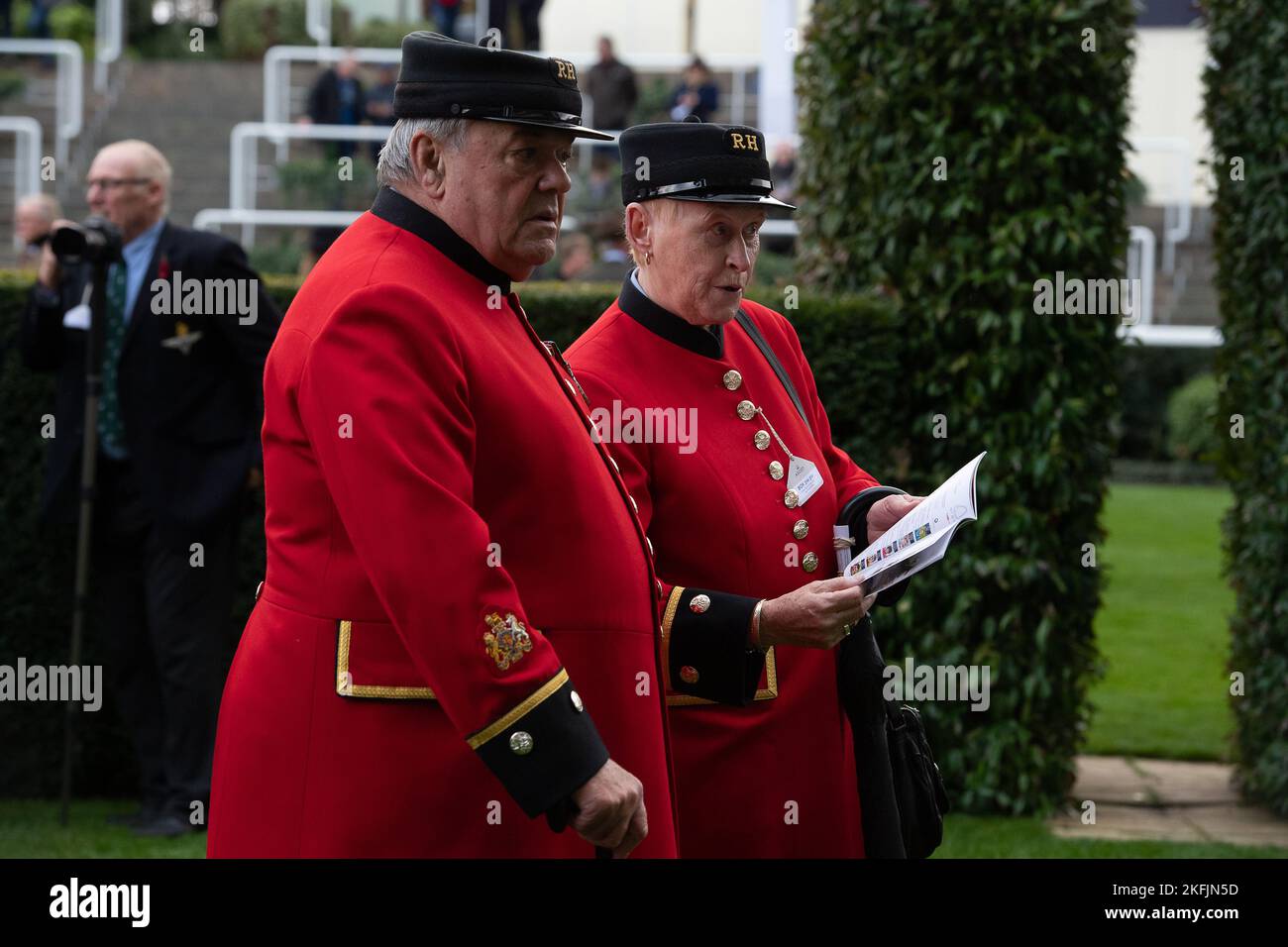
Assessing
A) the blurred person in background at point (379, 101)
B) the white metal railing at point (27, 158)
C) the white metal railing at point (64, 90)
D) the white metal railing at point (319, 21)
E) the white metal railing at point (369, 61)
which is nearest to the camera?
the white metal railing at point (27, 158)

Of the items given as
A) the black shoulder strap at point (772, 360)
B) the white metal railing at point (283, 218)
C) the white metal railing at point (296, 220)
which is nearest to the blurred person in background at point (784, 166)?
the white metal railing at point (296, 220)

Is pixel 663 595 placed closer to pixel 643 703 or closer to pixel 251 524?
pixel 643 703

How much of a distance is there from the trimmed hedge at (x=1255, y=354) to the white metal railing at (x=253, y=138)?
28.3 feet

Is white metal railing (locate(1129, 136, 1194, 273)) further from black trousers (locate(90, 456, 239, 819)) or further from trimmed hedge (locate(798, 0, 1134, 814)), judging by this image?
black trousers (locate(90, 456, 239, 819))

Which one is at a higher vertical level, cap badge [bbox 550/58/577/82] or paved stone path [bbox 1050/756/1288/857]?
cap badge [bbox 550/58/577/82]

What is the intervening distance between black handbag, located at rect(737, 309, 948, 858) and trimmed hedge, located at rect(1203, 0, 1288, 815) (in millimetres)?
3462

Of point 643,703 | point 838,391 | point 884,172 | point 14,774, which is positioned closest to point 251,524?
point 14,774

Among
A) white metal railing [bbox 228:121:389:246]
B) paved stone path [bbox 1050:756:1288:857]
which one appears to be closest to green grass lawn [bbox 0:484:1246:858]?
paved stone path [bbox 1050:756:1288:857]

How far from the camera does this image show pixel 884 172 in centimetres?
652

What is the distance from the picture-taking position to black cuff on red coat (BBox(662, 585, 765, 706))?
317 cm

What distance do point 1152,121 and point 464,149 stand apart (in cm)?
2370

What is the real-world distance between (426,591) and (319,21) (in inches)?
736

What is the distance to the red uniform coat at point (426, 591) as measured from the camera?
8.04ft

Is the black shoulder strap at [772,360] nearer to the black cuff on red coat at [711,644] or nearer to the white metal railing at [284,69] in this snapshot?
the black cuff on red coat at [711,644]
